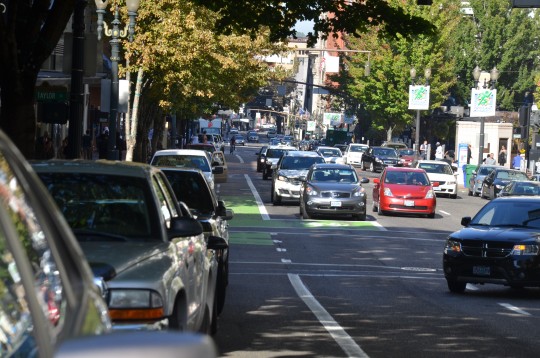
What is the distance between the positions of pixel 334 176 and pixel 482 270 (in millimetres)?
17738

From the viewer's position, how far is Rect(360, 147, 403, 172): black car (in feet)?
248

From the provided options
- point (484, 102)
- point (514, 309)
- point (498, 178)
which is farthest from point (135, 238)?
point (484, 102)

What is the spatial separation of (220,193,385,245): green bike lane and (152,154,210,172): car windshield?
1.82 m

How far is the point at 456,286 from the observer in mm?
18984

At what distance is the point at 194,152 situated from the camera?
107 feet

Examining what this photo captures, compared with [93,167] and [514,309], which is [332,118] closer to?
[514,309]

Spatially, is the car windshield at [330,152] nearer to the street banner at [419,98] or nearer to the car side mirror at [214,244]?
the street banner at [419,98]

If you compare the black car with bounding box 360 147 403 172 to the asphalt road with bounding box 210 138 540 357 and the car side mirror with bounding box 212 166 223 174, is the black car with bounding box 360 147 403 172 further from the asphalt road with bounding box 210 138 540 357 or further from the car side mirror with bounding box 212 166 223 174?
the car side mirror with bounding box 212 166 223 174

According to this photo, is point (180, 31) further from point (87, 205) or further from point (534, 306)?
point (87, 205)

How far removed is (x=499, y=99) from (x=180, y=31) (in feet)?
232

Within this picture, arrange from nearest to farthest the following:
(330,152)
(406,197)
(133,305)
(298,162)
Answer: (133,305), (406,197), (298,162), (330,152)

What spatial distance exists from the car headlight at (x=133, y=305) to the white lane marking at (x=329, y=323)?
4.38 meters

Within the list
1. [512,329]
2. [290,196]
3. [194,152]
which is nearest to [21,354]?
[512,329]

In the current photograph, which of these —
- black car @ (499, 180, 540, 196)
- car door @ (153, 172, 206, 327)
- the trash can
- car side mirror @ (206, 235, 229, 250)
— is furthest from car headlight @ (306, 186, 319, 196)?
the trash can
